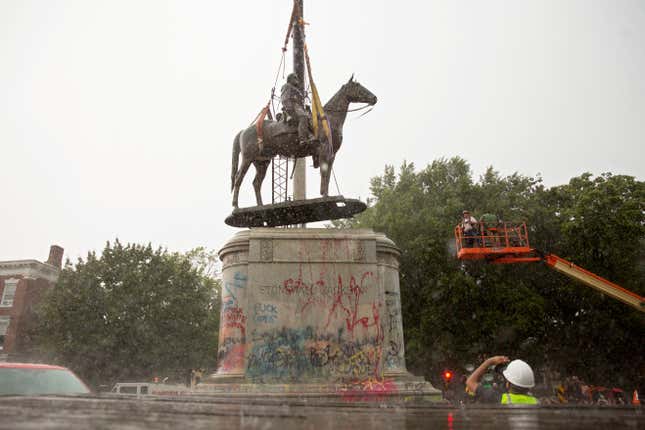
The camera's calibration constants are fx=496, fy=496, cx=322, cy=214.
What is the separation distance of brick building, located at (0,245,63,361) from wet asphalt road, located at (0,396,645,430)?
42249mm

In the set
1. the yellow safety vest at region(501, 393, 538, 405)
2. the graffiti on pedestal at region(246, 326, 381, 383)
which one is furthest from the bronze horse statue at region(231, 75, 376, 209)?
the yellow safety vest at region(501, 393, 538, 405)

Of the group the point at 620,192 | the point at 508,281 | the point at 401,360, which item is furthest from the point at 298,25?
the point at 620,192

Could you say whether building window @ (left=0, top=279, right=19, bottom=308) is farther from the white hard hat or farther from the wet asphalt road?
the white hard hat

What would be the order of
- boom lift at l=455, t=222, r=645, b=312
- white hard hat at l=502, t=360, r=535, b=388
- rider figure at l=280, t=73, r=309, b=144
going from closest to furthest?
white hard hat at l=502, t=360, r=535, b=388, rider figure at l=280, t=73, r=309, b=144, boom lift at l=455, t=222, r=645, b=312

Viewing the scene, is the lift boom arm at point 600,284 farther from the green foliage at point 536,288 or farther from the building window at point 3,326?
the building window at point 3,326

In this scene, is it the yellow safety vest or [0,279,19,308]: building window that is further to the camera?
[0,279,19,308]: building window

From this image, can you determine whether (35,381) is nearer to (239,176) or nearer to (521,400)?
(239,176)

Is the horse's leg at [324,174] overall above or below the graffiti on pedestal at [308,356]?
above

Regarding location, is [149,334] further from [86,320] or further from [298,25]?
[298,25]

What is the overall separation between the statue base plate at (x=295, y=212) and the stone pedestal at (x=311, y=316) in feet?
3.39

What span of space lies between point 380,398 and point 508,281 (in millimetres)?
18536

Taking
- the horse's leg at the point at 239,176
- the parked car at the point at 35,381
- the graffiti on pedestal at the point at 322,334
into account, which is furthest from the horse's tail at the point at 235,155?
the parked car at the point at 35,381

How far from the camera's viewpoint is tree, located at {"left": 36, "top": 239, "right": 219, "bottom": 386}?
30297mm

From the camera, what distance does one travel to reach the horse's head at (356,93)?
13.6 metres
